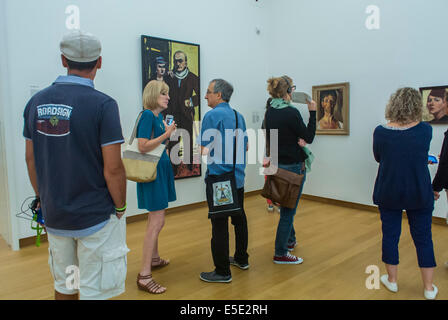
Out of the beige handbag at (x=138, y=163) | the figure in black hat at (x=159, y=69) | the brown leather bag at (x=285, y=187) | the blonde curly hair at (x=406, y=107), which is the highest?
the figure in black hat at (x=159, y=69)

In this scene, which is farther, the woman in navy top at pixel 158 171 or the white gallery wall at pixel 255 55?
the white gallery wall at pixel 255 55

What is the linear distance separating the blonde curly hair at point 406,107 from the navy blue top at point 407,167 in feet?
0.25

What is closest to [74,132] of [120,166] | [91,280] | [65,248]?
[120,166]

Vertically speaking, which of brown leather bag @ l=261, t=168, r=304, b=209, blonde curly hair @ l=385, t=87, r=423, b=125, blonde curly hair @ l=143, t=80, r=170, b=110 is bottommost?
brown leather bag @ l=261, t=168, r=304, b=209

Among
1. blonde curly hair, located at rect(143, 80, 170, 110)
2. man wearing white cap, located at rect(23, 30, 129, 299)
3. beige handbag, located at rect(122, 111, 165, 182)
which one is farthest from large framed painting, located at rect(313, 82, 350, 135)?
man wearing white cap, located at rect(23, 30, 129, 299)

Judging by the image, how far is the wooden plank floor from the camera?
2893 millimetres

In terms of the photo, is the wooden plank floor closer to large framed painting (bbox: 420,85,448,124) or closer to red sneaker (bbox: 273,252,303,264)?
red sneaker (bbox: 273,252,303,264)

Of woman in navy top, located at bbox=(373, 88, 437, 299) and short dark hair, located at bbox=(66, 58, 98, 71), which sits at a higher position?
short dark hair, located at bbox=(66, 58, 98, 71)

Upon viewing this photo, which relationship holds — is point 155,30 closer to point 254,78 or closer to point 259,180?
point 254,78

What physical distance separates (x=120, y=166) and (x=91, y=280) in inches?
22.7

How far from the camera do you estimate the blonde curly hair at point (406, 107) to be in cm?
258

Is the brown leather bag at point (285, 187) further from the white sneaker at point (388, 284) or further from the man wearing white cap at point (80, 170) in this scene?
the man wearing white cap at point (80, 170)

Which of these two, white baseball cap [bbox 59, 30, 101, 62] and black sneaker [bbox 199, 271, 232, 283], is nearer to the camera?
white baseball cap [bbox 59, 30, 101, 62]

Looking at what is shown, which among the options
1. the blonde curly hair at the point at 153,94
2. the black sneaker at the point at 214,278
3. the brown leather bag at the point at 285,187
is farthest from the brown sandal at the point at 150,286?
the blonde curly hair at the point at 153,94
